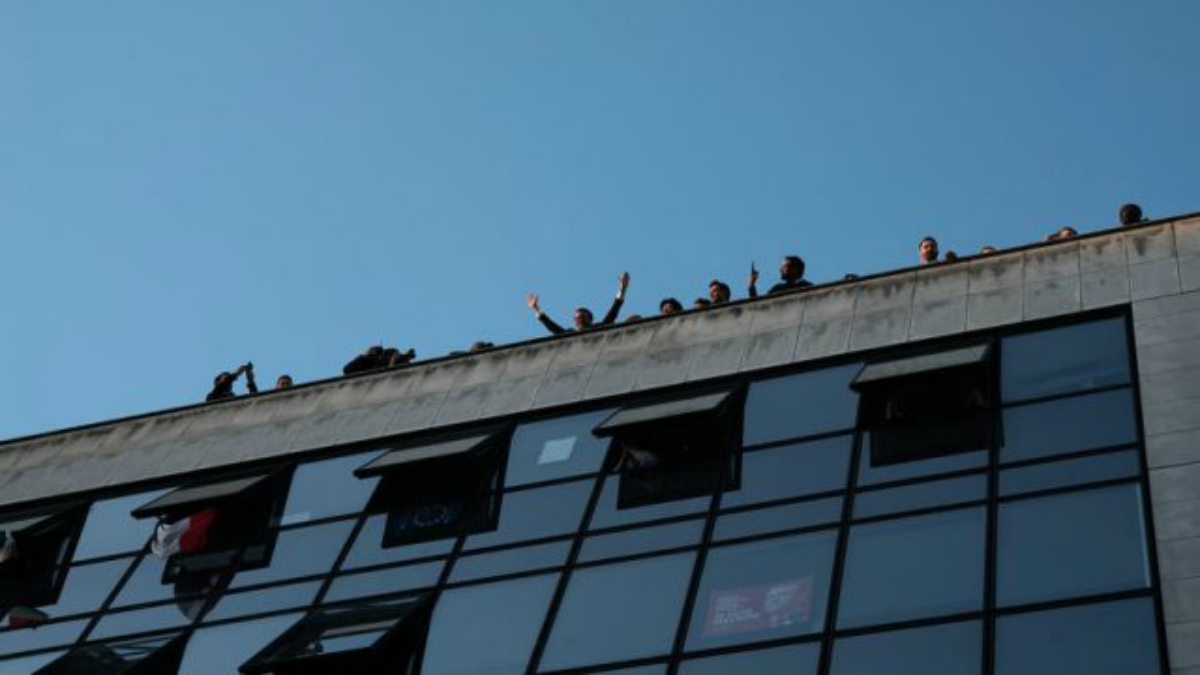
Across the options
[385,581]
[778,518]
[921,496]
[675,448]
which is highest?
[675,448]

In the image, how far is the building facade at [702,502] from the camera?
2150cm

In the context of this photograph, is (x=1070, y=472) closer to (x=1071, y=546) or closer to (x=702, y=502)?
(x=1071, y=546)

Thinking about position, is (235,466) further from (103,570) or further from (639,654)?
(639,654)

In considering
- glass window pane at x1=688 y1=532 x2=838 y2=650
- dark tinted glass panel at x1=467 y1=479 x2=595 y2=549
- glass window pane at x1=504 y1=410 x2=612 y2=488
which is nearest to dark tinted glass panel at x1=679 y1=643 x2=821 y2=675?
glass window pane at x1=688 y1=532 x2=838 y2=650

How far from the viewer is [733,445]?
2639cm

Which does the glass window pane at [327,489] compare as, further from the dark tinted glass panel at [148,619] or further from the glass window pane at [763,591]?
the glass window pane at [763,591]

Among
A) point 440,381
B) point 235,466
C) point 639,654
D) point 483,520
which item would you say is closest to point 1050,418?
point 639,654

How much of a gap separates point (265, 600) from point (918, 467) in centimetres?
880

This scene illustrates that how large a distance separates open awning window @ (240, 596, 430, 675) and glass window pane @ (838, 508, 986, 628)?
5441mm

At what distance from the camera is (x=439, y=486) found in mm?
27953

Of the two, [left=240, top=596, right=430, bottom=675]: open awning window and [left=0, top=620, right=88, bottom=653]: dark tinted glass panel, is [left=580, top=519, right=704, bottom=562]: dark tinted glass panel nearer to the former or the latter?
[left=240, top=596, right=430, bottom=675]: open awning window

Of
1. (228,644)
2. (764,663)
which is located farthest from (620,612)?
(228,644)

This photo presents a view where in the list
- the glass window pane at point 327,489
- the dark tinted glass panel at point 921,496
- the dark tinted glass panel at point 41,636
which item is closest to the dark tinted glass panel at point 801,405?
the dark tinted glass panel at point 921,496

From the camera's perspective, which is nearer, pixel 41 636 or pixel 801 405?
pixel 801 405
